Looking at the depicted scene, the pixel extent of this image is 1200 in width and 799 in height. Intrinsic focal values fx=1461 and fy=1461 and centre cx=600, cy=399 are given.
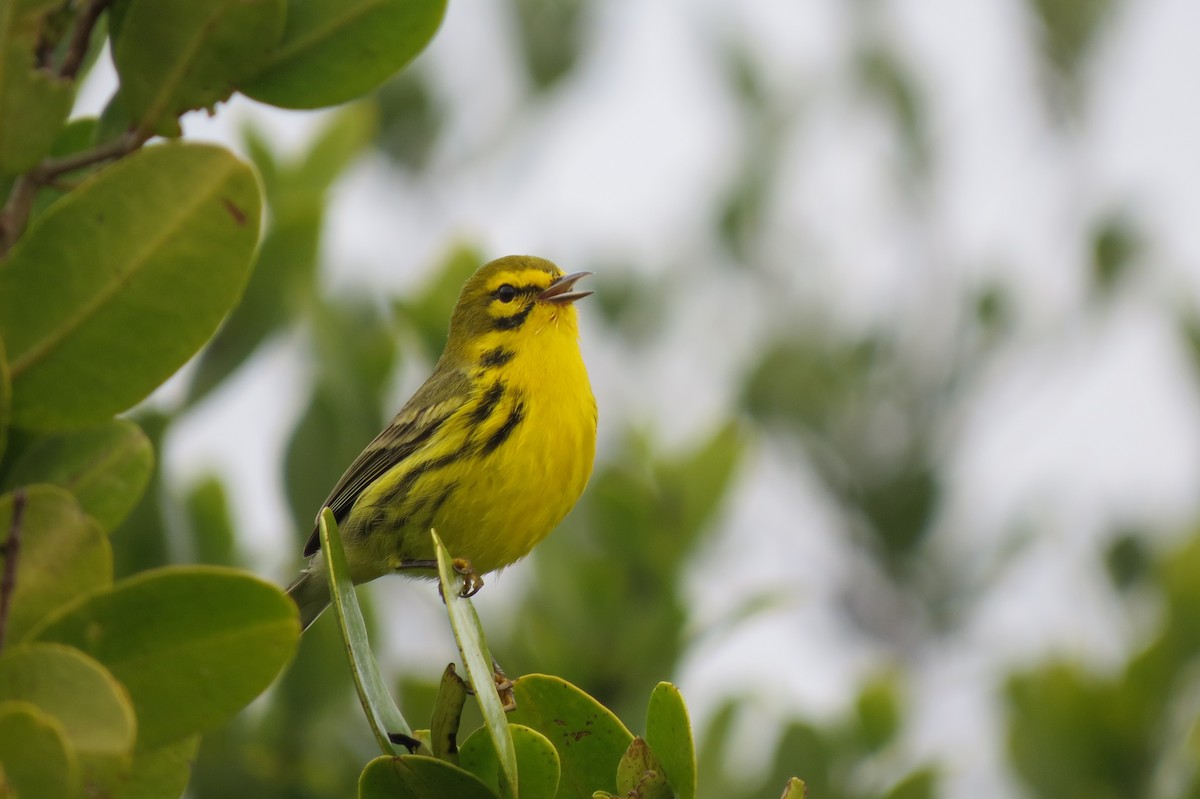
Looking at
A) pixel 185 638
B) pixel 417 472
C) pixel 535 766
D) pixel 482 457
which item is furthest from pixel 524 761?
pixel 417 472

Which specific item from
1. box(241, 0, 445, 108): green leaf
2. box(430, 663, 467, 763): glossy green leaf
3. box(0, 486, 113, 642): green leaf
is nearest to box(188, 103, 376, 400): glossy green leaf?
box(241, 0, 445, 108): green leaf

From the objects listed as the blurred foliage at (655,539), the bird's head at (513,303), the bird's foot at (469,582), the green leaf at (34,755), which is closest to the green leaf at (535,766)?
the green leaf at (34,755)

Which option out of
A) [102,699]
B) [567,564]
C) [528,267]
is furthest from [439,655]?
[102,699]

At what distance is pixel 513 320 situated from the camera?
4695 mm

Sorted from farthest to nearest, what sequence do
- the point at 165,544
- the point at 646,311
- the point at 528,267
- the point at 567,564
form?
the point at 646,311, the point at 528,267, the point at 567,564, the point at 165,544

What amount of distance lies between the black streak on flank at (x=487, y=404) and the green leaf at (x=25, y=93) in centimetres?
247

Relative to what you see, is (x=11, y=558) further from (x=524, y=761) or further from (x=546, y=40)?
(x=546, y=40)

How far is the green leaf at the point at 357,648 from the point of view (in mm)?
1896

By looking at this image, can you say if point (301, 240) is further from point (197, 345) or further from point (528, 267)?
point (197, 345)

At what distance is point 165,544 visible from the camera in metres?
3.70

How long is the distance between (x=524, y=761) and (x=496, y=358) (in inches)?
104

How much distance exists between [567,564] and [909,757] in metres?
1.24

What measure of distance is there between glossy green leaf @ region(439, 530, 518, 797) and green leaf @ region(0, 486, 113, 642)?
46 centimetres

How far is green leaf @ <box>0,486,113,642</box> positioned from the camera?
62.0 inches
